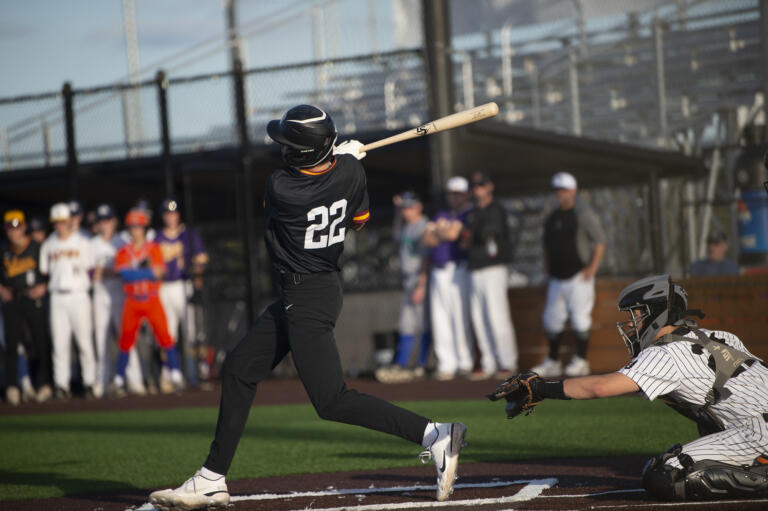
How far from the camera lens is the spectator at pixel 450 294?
11625mm

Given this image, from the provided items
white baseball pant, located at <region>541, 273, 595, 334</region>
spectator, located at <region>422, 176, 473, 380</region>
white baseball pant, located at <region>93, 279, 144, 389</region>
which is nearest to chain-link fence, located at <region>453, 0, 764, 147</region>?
spectator, located at <region>422, 176, 473, 380</region>

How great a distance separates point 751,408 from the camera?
4.34 metres

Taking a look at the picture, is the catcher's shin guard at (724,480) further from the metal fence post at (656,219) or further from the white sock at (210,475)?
the metal fence post at (656,219)

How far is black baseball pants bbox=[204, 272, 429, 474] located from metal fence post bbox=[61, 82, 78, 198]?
10052mm

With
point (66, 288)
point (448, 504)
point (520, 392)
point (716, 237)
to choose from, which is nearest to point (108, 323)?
point (66, 288)

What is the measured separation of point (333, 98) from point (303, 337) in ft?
33.4

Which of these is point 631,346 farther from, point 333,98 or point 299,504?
point 333,98

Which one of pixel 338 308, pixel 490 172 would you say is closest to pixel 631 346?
pixel 338 308

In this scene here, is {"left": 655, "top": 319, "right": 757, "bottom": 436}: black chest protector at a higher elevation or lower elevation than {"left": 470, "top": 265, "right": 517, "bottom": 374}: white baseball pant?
higher

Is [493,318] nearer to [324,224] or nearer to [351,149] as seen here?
[351,149]

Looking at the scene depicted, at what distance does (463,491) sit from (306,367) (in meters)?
1.06

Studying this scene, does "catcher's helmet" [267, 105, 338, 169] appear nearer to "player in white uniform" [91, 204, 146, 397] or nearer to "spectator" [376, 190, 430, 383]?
"spectator" [376, 190, 430, 383]

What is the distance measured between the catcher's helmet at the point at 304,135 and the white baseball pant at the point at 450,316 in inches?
282

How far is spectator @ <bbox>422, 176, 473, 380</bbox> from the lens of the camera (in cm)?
1162
